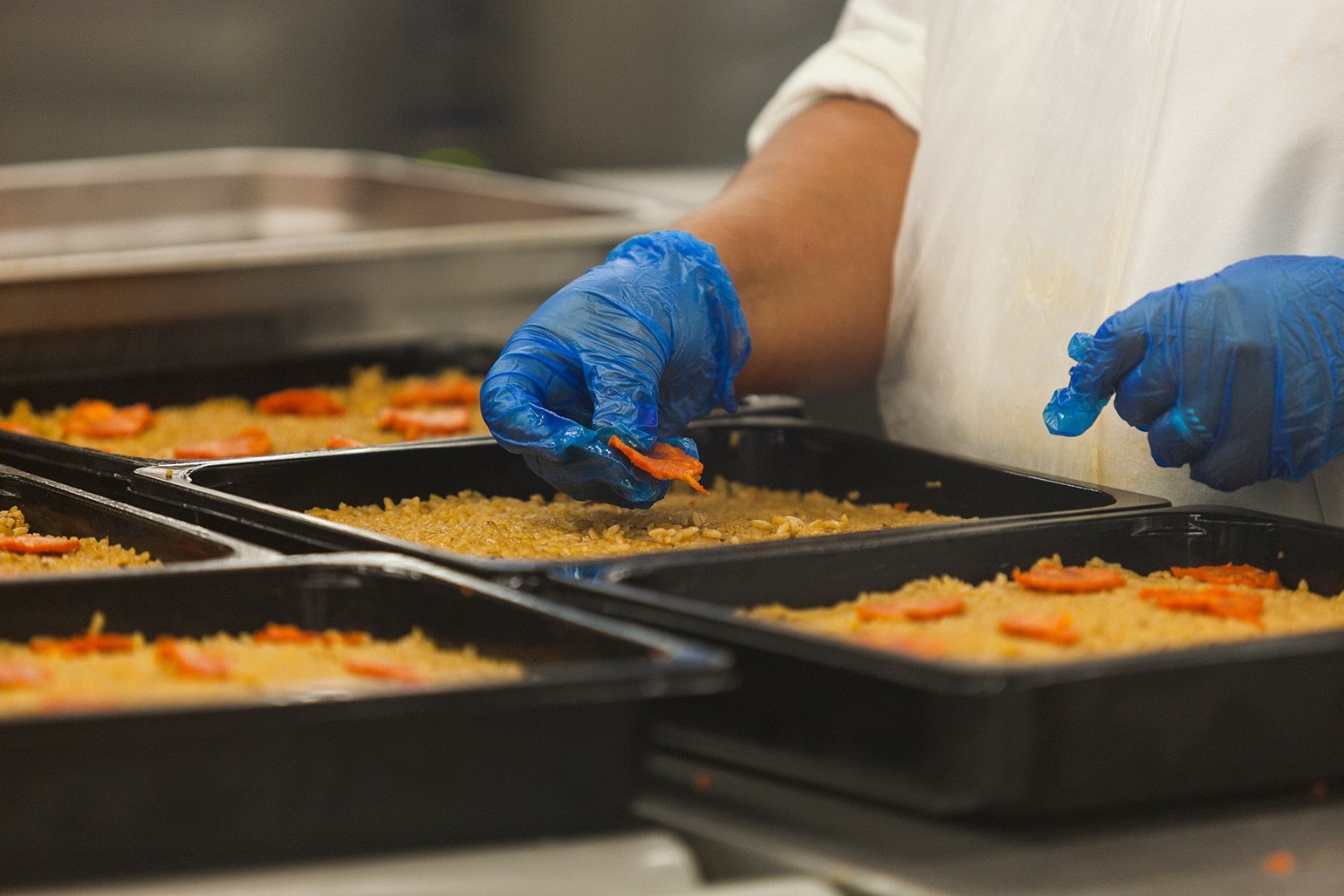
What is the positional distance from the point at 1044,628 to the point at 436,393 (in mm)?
1321

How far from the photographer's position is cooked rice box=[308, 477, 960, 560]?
5.20ft

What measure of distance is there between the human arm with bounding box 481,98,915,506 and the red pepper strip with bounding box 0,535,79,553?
1.40 ft

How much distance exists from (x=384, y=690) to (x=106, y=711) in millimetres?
159

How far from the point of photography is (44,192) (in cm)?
341

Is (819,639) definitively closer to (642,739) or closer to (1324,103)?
(642,739)

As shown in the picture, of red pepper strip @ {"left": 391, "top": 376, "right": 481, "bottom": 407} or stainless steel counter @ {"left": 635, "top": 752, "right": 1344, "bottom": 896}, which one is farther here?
red pepper strip @ {"left": 391, "top": 376, "right": 481, "bottom": 407}

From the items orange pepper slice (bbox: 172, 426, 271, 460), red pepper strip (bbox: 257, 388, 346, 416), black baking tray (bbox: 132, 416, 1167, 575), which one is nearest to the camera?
black baking tray (bbox: 132, 416, 1167, 575)

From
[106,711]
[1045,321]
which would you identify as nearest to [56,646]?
[106,711]

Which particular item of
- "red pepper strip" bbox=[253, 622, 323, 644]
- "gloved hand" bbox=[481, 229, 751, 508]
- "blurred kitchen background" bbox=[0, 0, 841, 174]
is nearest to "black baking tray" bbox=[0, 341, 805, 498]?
"gloved hand" bbox=[481, 229, 751, 508]

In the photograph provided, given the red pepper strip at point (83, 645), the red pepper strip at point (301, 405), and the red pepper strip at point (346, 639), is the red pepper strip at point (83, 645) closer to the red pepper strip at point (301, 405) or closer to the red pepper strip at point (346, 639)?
the red pepper strip at point (346, 639)

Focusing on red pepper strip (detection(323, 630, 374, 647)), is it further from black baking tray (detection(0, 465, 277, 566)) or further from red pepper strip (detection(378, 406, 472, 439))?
red pepper strip (detection(378, 406, 472, 439))

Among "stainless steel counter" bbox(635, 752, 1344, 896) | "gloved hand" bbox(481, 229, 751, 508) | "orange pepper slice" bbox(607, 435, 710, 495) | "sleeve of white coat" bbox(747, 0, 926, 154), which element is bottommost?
"stainless steel counter" bbox(635, 752, 1344, 896)

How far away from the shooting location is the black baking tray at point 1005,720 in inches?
40.3

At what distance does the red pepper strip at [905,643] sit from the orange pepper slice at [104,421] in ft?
4.08
